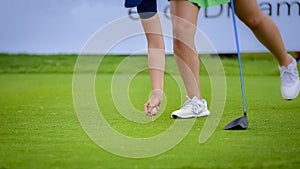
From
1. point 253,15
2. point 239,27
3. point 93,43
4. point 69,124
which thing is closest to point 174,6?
point 253,15

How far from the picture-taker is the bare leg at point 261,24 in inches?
122

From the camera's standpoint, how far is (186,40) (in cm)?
335

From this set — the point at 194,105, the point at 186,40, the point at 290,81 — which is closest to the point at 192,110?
the point at 194,105

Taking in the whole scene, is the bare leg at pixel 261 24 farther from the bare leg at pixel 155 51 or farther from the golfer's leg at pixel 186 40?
the bare leg at pixel 155 51

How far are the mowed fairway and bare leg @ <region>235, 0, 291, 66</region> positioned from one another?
0.36m

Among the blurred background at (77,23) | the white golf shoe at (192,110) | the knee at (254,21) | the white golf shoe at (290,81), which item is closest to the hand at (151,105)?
the white golf shoe at (192,110)

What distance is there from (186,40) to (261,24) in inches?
15.9

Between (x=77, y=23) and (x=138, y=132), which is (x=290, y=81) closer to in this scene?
(x=138, y=132)

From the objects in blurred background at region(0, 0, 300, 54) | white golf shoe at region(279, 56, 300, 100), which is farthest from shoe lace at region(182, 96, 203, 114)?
blurred background at region(0, 0, 300, 54)

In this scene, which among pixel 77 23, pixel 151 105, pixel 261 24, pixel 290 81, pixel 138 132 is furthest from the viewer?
pixel 77 23

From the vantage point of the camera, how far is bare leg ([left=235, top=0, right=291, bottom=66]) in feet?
10.2

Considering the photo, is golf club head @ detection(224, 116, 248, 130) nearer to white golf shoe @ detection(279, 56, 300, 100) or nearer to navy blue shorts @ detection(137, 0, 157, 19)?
white golf shoe @ detection(279, 56, 300, 100)

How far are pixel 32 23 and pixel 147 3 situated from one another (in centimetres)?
351

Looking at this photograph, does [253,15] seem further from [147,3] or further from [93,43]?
[93,43]
